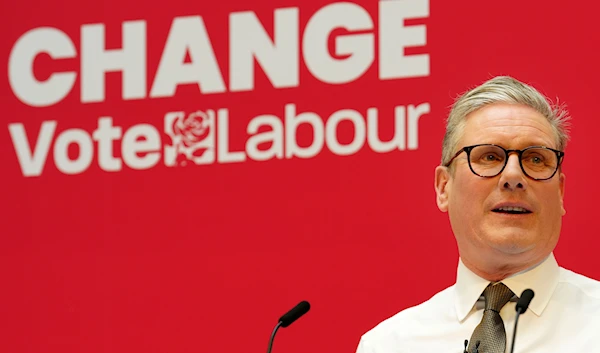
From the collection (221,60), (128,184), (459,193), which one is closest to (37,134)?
(128,184)

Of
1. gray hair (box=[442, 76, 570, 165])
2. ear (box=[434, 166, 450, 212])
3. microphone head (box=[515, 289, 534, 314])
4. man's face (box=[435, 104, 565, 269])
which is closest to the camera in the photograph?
microphone head (box=[515, 289, 534, 314])

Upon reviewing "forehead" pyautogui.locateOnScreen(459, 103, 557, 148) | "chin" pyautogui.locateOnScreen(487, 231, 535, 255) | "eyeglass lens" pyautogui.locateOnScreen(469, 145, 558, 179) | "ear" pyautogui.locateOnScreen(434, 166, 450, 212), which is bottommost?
"chin" pyautogui.locateOnScreen(487, 231, 535, 255)

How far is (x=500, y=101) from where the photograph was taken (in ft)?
9.99

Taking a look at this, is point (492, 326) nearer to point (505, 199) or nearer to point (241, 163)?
point (505, 199)

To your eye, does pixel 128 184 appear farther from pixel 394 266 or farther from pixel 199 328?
pixel 394 266

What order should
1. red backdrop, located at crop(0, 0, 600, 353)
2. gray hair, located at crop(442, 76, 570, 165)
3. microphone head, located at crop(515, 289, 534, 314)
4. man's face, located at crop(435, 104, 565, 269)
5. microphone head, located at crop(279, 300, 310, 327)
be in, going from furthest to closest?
red backdrop, located at crop(0, 0, 600, 353) < gray hair, located at crop(442, 76, 570, 165) < man's face, located at crop(435, 104, 565, 269) < microphone head, located at crop(279, 300, 310, 327) < microphone head, located at crop(515, 289, 534, 314)

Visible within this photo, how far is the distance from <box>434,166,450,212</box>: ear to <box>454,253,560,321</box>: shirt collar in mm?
187

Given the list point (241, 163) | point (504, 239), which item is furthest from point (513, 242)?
point (241, 163)

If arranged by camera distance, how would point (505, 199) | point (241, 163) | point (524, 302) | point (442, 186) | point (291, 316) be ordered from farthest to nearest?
point (241, 163) → point (442, 186) → point (505, 199) → point (291, 316) → point (524, 302)

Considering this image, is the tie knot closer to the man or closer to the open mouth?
the man

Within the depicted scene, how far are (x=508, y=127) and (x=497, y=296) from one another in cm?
42

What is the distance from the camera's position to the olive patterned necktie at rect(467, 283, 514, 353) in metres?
2.83

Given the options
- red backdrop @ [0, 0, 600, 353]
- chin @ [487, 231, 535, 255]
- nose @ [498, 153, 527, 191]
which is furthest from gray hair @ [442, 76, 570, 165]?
red backdrop @ [0, 0, 600, 353]

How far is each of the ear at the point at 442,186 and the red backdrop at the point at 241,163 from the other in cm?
41
